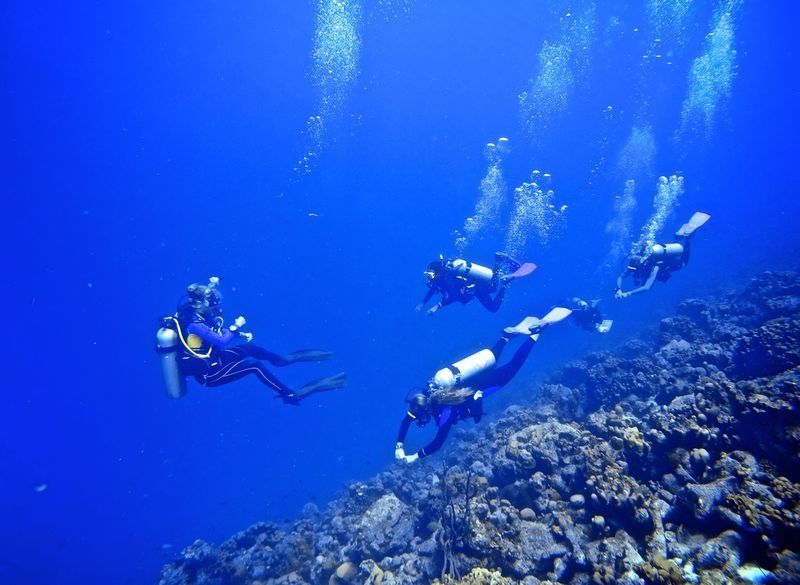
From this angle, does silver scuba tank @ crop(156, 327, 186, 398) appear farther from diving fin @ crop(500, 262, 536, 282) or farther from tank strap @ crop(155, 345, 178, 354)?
diving fin @ crop(500, 262, 536, 282)

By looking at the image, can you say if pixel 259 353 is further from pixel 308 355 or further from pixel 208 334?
pixel 308 355

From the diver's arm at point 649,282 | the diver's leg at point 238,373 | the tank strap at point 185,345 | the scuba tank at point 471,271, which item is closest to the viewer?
the tank strap at point 185,345

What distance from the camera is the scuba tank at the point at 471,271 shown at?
41.4ft

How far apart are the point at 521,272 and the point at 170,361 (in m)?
12.1

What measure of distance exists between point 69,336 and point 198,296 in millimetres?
79469

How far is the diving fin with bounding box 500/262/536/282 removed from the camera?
13.7m

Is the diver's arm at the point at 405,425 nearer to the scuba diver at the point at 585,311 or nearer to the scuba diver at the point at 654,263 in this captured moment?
the scuba diver at the point at 654,263

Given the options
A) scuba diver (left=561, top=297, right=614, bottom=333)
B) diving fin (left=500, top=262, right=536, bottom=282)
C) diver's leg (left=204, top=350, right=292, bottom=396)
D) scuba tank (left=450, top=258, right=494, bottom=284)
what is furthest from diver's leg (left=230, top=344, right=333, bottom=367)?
scuba diver (left=561, top=297, right=614, bottom=333)

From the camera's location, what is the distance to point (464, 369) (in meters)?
9.27

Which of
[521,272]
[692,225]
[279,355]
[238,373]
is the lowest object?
[692,225]

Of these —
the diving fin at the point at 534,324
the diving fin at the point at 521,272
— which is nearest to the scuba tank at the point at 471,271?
the diving fin at the point at 521,272

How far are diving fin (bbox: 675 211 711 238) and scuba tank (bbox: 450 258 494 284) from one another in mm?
7806

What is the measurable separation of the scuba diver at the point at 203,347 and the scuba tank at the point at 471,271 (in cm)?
690

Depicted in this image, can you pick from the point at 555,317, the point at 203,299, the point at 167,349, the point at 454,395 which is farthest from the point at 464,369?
the point at 167,349
